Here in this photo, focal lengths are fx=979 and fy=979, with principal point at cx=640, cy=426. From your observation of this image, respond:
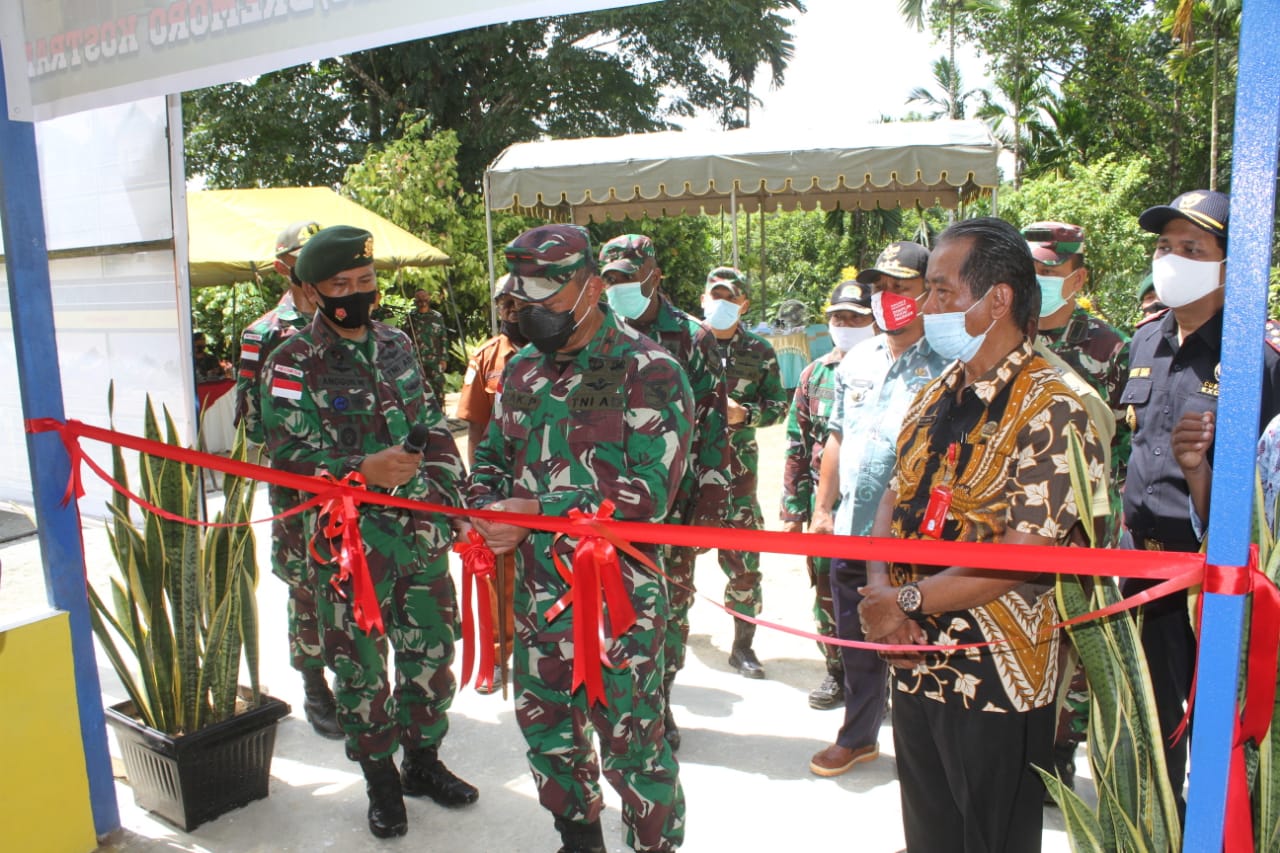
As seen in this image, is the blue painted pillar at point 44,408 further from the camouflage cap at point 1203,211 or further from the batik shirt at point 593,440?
the camouflage cap at point 1203,211

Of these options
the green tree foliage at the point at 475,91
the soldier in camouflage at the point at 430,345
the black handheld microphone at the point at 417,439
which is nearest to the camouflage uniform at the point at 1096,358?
the black handheld microphone at the point at 417,439

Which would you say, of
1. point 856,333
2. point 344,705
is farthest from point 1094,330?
point 344,705

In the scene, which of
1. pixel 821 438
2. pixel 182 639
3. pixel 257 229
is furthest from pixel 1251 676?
pixel 257 229

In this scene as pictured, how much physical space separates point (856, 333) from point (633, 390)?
1795 millimetres

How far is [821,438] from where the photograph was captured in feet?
13.2

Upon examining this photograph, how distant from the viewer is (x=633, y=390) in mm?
2547

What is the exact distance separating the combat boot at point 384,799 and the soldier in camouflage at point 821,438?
5.65ft

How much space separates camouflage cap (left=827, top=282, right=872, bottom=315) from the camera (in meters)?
4.09

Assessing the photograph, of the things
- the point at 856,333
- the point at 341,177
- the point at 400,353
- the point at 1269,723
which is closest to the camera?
the point at 1269,723

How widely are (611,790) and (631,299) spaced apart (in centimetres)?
183

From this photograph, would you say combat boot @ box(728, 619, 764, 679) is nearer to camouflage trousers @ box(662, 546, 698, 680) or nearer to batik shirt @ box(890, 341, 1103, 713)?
camouflage trousers @ box(662, 546, 698, 680)

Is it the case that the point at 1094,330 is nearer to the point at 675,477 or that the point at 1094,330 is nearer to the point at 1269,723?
the point at 675,477

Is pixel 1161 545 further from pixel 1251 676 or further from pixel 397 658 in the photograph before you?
pixel 397 658

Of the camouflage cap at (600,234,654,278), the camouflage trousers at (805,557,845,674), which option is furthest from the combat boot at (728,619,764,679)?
the camouflage cap at (600,234,654,278)
